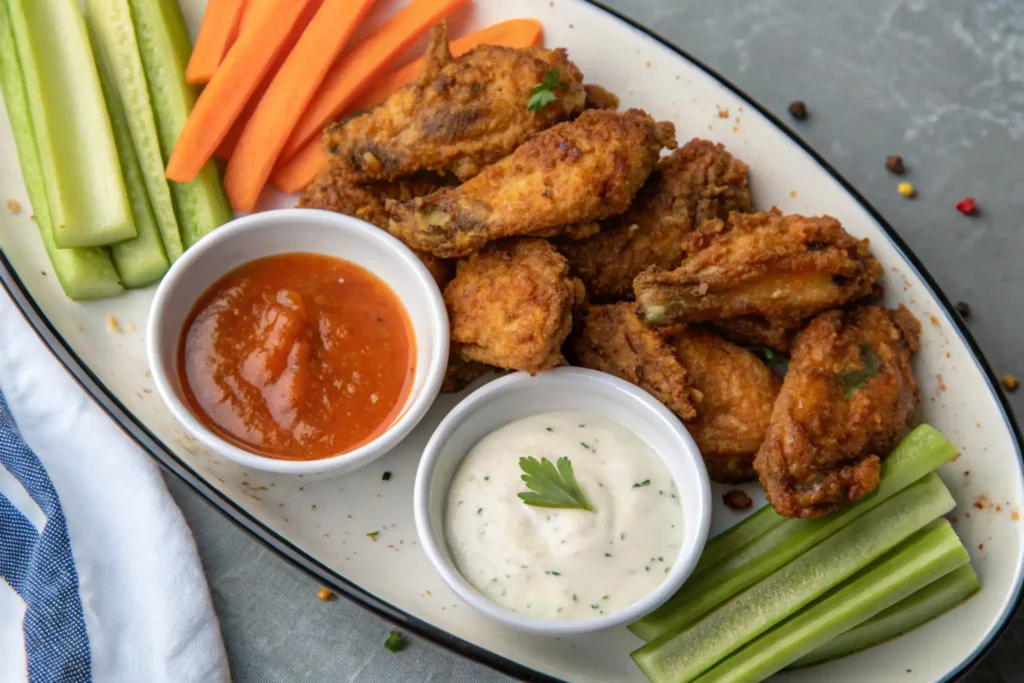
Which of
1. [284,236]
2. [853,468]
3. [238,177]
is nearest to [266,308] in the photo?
[284,236]

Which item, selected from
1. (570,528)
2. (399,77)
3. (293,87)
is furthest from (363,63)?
(570,528)

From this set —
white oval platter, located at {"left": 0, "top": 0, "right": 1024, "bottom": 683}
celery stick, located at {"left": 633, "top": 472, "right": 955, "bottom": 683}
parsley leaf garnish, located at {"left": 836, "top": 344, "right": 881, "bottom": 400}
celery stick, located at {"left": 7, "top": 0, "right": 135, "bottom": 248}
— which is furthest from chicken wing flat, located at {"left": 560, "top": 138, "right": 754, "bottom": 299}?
celery stick, located at {"left": 7, "top": 0, "right": 135, "bottom": 248}

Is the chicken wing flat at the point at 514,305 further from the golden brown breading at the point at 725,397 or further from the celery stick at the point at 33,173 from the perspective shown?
the celery stick at the point at 33,173

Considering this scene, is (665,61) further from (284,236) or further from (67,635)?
(67,635)

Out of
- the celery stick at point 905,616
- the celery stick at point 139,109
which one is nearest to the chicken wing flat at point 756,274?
the celery stick at point 905,616

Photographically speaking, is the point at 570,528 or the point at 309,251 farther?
the point at 309,251

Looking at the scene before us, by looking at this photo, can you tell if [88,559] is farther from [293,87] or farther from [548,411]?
[293,87]

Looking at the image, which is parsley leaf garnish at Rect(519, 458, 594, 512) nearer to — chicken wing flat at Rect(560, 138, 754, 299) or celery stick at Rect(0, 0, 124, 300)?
chicken wing flat at Rect(560, 138, 754, 299)
